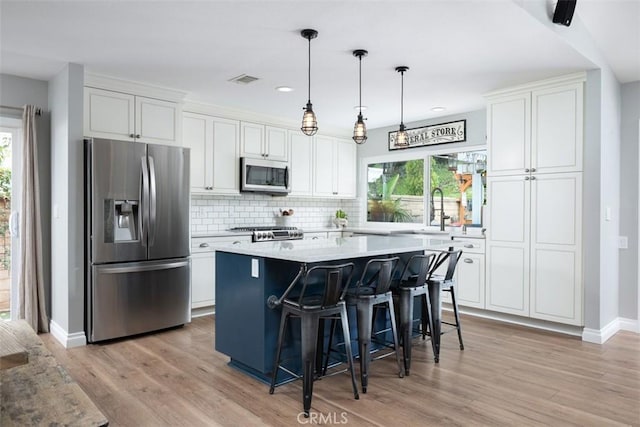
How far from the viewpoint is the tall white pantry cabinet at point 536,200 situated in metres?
4.11

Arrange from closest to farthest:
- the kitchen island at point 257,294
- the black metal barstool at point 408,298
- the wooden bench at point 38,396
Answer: the wooden bench at point 38,396 → the kitchen island at point 257,294 → the black metal barstool at point 408,298

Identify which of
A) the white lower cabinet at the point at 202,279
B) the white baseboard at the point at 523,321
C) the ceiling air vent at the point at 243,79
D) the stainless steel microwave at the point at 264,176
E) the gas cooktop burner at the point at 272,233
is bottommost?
the white baseboard at the point at 523,321

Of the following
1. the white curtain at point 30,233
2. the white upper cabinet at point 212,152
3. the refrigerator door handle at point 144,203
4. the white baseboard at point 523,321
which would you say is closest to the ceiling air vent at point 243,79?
the white upper cabinet at point 212,152

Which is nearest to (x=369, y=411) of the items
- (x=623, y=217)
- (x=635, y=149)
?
(x=623, y=217)

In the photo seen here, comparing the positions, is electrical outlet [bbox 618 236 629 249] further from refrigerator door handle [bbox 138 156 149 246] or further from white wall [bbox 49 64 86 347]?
white wall [bbox 49 64 86 347]

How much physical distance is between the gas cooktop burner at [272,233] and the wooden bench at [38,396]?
3.26 meters

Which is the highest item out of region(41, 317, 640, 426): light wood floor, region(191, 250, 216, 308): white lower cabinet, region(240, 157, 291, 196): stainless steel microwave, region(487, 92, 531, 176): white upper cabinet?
region(487, 92, 531, 176): white upper cabinet

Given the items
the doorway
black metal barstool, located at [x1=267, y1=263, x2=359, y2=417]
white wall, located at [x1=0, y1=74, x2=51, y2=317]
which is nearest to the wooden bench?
black metal barstool, located at [x1=267, y1=263, x2=359, y2=417]

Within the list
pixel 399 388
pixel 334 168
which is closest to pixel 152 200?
pixel 399 388

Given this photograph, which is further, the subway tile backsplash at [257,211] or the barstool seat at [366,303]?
the subway tile backsplash at [257,211]

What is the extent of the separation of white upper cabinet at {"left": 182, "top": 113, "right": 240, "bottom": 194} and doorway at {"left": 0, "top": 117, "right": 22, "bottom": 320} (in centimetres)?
160

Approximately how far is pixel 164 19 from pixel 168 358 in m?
2.51

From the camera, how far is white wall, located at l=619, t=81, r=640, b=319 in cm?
445

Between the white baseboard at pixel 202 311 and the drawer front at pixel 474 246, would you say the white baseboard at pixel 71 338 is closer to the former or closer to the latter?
the white baseboard at pixel 202 311
